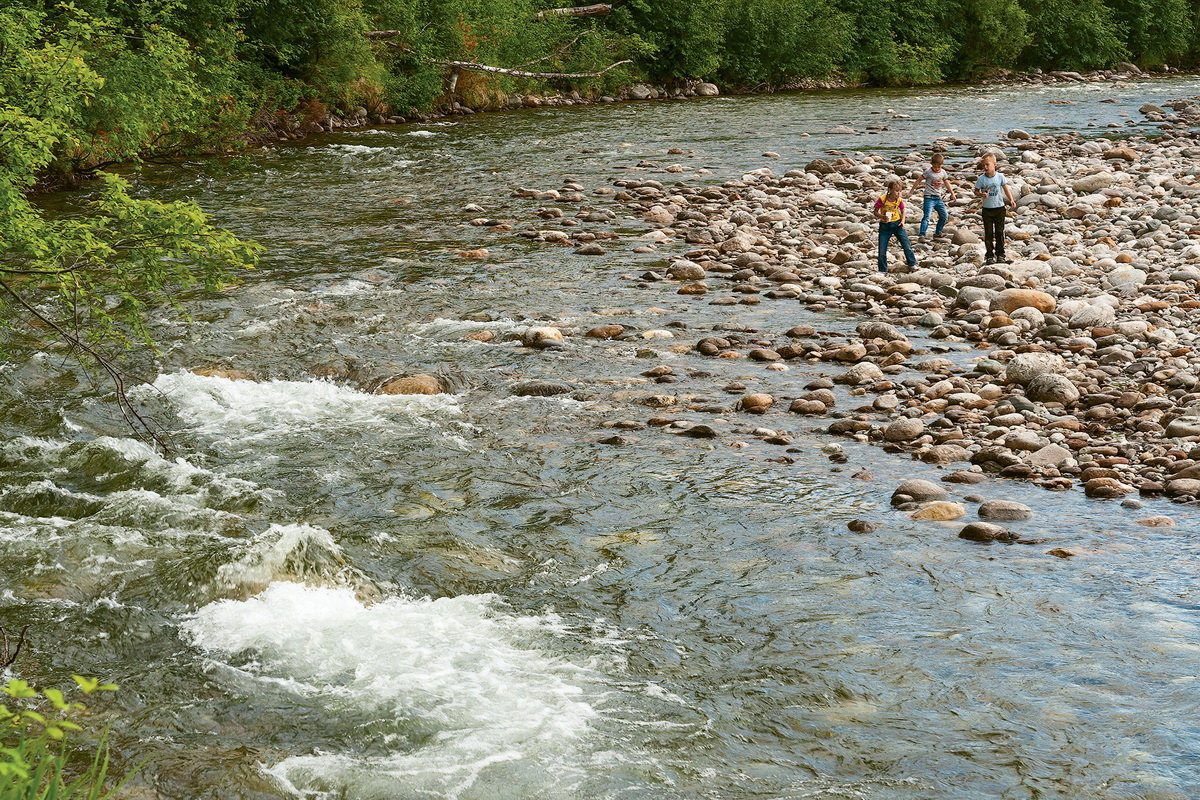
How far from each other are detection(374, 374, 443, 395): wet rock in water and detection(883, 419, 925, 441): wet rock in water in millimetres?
4427

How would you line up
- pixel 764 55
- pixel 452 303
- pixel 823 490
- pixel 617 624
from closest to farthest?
1. pixel 617 624
2. pixel 823 490
3. pixel 452 303
4. pixel 764 55

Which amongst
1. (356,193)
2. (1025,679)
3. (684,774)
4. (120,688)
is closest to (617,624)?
(684,774)

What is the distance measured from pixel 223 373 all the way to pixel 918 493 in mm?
7086

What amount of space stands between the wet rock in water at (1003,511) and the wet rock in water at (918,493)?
364 millimetres

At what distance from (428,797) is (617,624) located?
79.4 inches

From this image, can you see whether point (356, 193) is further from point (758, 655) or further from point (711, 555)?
point (758, 655)

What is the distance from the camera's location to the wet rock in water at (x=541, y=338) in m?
12.9

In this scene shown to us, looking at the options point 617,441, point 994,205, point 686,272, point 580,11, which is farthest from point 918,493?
point 580,11

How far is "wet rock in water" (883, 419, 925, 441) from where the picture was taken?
1002 centimetres

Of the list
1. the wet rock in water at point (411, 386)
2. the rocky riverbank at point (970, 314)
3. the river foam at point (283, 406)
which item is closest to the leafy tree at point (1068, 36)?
the rocky riverbank at point (970, 314)

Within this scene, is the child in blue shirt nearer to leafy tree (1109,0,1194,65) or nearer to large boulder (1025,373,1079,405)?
large boulder (1025,373,1079,405)

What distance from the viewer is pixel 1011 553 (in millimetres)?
7875

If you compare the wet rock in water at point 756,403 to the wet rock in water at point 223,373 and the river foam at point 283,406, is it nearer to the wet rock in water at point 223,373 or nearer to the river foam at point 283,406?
the river foam at point 283,406

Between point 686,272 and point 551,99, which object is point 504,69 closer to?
point 551,99
